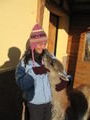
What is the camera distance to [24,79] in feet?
13.3

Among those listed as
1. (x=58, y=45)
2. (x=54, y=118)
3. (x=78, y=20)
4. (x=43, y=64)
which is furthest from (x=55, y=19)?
(x=43, y=64)

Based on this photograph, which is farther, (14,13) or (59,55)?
(59,55)

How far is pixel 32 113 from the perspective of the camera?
14.2 feet

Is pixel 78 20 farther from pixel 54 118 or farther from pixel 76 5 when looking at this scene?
pixel 54 118

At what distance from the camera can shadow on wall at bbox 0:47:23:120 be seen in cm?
543

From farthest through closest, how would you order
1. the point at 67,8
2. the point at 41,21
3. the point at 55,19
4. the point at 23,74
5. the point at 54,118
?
the point at 67,8
the point at 55,19
the point at 41,21
the point at 54,118
the point at 23,74

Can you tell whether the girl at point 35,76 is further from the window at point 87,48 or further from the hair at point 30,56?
the window at point 87,48

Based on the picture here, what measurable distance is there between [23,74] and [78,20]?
713 centimetres

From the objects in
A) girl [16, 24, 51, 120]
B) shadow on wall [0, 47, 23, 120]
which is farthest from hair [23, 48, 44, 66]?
shadow on wall [0, 47, 23, 120]

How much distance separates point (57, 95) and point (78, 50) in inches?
210

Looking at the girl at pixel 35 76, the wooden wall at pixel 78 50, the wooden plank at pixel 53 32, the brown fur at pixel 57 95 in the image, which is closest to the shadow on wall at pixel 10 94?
the brown fur at pixel 57 95

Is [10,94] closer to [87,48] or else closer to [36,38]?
[36,38]

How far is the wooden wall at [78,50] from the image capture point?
35.9 feet

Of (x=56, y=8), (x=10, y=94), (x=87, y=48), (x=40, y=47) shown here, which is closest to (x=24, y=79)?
(x=40, y=47)
